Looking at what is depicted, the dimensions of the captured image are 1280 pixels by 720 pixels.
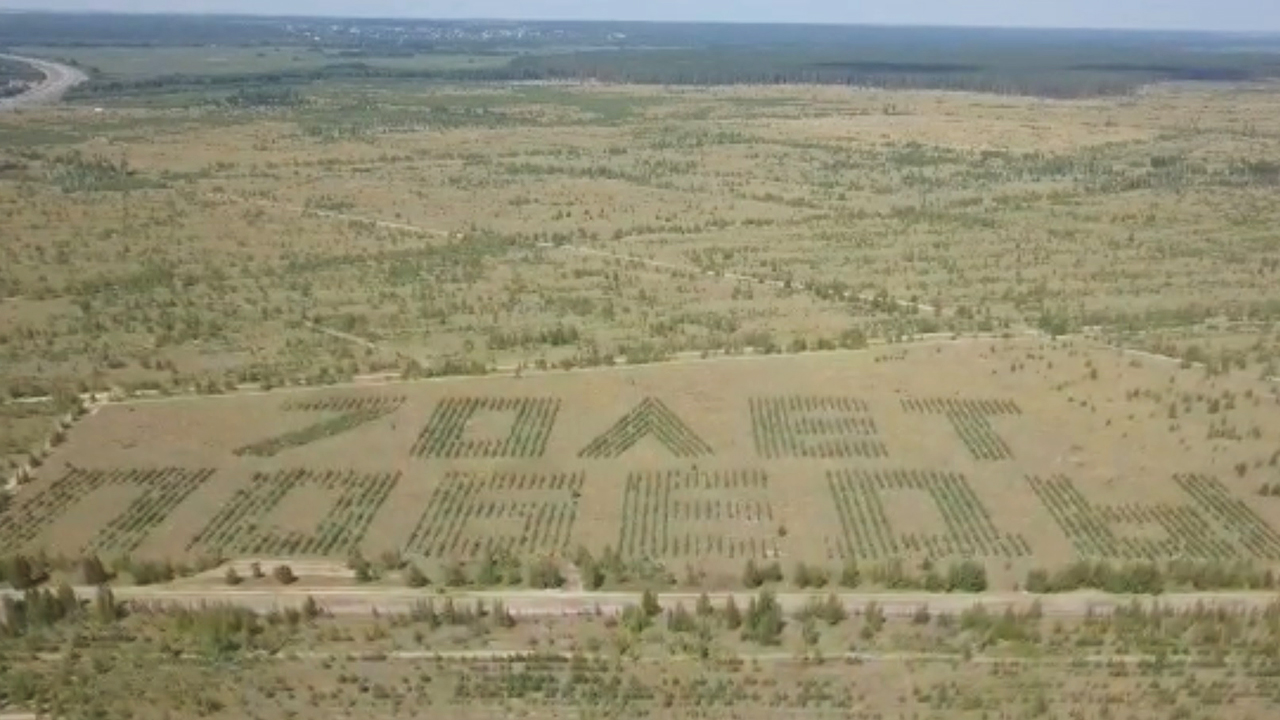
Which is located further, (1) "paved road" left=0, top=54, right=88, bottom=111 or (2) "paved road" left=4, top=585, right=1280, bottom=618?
(1) "paved road" left=0, top=54, right=88, bottom=111

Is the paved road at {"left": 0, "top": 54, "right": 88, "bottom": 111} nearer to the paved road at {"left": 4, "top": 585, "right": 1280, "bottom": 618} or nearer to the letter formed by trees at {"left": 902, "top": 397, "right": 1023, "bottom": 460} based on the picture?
the letter formed by trees at {"left": 902, "top": 397, "right": 1023, "bottom": 460}

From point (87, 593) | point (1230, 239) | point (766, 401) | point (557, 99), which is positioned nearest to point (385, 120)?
point (557, 99)

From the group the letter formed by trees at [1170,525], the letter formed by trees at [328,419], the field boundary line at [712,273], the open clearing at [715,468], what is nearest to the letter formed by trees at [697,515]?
the open clearing at [715,468]

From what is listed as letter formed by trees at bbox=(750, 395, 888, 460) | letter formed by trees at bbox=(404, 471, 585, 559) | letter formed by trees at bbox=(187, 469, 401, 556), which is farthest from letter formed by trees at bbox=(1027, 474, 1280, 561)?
letter formed by trees at bbox=(187, 469, 401, 556)

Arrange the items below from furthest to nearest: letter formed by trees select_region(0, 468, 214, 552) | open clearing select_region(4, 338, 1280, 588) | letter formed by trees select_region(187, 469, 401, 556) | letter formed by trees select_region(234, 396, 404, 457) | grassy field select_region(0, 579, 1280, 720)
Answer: letter formed by trees select_region(234, 396, 404, 457) < letter formed by trees select_region(0, 468, 214, 552) < open clearing select_region(4, 338, 1280, 588) < letter formed by trees select_region(187, 469, 401, 556) < grassy field select_region(0, 579, 1280, 720)

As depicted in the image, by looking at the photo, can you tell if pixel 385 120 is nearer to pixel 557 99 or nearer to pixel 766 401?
pixel 557 99

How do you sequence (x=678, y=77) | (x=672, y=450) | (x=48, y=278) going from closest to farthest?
(x=672, y=450)
(x=48, y=278)
(x=678, y=77)
